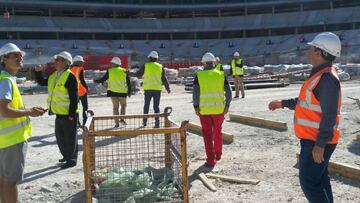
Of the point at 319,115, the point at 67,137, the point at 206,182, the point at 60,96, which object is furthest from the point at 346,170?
the point at 60,96

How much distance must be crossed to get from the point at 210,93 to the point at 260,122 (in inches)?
135

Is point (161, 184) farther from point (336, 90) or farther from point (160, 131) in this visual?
point (336, 90)

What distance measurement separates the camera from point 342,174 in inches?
225

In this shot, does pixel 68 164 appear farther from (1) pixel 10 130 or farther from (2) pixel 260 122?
(2) pixel 260 122

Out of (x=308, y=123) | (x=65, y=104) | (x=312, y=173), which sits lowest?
(x=312, y=173)

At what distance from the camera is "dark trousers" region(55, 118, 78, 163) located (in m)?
6.93

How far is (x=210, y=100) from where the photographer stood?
21.8ft

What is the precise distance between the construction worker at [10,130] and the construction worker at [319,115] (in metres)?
2.58

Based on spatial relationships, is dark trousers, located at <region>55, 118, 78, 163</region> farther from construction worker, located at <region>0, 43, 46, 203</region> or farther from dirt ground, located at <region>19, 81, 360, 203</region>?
construction worker, located at <region>0, 43, 46, 203</region>

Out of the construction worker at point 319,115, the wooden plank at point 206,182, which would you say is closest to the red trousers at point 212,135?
the wooden plank at point 206,182

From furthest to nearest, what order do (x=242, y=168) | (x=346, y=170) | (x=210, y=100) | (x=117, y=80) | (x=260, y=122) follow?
(x=117, y=80) → (x=260, y=122) → (x=210, y=100) → (x=242, y=168) → (x=346, y=170)

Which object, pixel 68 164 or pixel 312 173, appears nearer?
pixel 312 173

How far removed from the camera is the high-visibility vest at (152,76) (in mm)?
9945

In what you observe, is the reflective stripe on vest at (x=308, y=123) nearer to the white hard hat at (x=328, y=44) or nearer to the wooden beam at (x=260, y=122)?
the white hard hat at (x=328, y=44)
